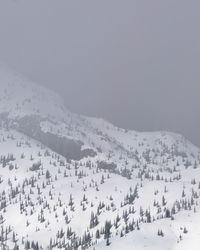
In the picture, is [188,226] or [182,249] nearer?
[182,249]

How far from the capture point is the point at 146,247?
143500mm

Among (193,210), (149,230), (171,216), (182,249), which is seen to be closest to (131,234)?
(149,230)

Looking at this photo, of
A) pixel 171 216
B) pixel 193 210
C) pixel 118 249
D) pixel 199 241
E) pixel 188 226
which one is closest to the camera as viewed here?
pixel 118 249

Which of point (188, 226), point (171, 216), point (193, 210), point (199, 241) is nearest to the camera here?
point (199, 241)

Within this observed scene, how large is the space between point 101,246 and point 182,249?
2539 cm

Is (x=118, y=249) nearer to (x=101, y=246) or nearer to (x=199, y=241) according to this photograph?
(x=101, y=246)

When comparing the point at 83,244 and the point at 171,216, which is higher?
the point at 171,216

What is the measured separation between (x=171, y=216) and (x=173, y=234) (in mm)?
22975

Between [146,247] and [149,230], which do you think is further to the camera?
[149,230]

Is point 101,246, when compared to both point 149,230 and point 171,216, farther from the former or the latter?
point 171,216

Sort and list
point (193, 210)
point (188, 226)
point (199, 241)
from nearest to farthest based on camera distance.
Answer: point (199, 241)
point (188, 226)
point (193, 210)

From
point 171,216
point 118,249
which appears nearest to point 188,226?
point 171,216

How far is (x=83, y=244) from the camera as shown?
7854 inches

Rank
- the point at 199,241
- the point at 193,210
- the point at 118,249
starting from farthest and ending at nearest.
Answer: the point at 193,210 → the point at 199,241 → the point at 118,249
